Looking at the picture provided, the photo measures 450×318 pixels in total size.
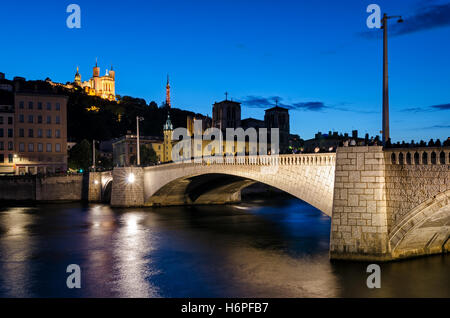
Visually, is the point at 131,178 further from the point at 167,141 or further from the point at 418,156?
the point at 167,141

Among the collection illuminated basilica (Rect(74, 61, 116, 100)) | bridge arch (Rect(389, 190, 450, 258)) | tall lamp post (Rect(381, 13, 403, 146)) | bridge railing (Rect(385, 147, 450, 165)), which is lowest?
bridge arch (Rect(389, 190, 450, 258))

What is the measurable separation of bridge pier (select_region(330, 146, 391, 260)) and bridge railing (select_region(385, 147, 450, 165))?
367 millimetres

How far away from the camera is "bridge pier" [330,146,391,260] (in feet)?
53.9

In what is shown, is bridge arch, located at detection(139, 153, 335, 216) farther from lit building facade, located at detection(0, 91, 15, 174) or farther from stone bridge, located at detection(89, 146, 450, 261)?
lit building facade, located at detection(0, 91, 15, 174)

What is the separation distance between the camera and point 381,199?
53.8ft

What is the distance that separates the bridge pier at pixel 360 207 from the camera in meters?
16.4

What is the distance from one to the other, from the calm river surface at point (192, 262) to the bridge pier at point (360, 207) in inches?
24.4

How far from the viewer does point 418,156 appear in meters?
15.7

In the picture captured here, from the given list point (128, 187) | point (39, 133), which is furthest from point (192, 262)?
point (39, 133)

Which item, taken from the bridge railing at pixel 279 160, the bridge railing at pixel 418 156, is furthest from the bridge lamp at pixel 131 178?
the bridge railing at pixel 418 156

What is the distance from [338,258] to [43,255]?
1389 centimetres

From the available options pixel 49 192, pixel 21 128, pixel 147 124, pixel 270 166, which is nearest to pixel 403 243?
pixel 270 166

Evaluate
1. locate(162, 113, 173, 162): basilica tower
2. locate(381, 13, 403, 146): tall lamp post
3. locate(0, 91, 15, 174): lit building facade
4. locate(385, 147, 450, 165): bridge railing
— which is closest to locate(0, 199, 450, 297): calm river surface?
locate(385, 147, 450, 165): bridge railing
